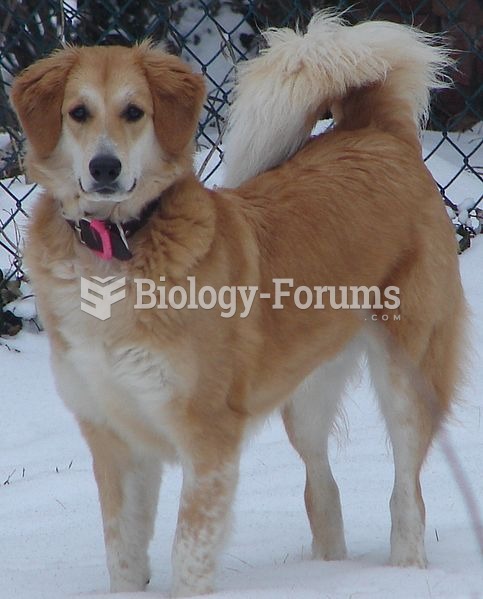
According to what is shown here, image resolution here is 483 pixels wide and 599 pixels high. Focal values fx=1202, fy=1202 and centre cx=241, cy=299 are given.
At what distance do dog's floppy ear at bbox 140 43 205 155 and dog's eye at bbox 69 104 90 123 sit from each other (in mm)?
181

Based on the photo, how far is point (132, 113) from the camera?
9.90ft

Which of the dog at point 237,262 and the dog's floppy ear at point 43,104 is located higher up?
the dog's floppy ear at point 43,104

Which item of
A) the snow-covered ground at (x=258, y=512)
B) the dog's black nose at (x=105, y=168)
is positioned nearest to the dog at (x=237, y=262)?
the dog's black nose at (x=105, y=168)

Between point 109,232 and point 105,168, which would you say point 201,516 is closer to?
point 109,232

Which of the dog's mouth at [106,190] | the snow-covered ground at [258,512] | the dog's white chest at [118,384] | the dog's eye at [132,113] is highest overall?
the dog's eye at [132,113]

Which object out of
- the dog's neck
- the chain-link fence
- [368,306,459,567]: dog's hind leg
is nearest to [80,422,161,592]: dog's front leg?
the dog's neck

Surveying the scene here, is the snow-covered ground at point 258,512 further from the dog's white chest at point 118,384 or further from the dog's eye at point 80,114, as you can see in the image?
the dog's eye at point 80,114

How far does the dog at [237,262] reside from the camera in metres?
2.99

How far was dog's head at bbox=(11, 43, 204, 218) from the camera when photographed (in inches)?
117

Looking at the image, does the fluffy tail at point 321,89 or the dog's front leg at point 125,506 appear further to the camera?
the fluffy tail at point 321,89

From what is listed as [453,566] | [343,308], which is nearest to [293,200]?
[343,308]

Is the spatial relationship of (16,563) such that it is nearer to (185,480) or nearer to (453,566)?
(185,480)

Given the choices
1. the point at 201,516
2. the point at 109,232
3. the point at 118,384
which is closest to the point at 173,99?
the point at 109,232

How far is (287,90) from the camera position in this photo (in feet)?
12.3
